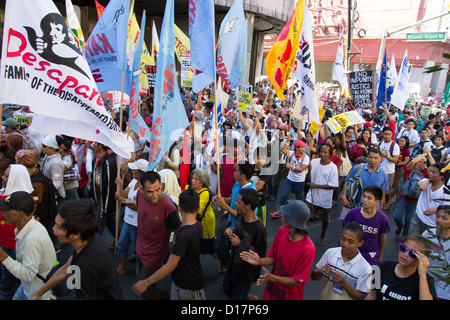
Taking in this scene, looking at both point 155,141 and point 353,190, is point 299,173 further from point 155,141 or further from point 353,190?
point 155,141

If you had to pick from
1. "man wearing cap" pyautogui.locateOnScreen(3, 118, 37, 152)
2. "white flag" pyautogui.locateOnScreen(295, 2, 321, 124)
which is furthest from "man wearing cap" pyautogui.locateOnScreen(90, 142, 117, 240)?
"white flag" pyautogui.locateOnScreen(295, 2, 321, 124)

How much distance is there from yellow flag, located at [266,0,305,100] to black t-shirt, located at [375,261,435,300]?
3.89 metres

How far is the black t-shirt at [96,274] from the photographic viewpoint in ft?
7.76

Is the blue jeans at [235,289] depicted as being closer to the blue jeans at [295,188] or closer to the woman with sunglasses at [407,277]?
the woman with sunglasses at [407,277]

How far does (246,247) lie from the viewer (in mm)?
3312

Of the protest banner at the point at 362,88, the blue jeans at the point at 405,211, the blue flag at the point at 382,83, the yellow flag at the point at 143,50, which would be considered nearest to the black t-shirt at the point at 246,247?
the blue jeans at the point at 405,211

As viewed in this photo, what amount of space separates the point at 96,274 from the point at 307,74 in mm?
4971

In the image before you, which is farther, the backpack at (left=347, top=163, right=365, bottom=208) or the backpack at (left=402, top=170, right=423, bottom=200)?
the backpack at (left=402, top=170, right=423, bottom=200)

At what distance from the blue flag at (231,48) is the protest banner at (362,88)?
14.2ft

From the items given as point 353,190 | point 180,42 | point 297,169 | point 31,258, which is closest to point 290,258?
point 31,258

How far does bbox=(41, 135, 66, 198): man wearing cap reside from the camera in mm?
5004

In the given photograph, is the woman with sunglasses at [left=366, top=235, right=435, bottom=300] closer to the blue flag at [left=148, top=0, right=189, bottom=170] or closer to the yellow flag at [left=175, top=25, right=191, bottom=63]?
the blue flag at [left=148, top=0, right=189, bottom=170]
